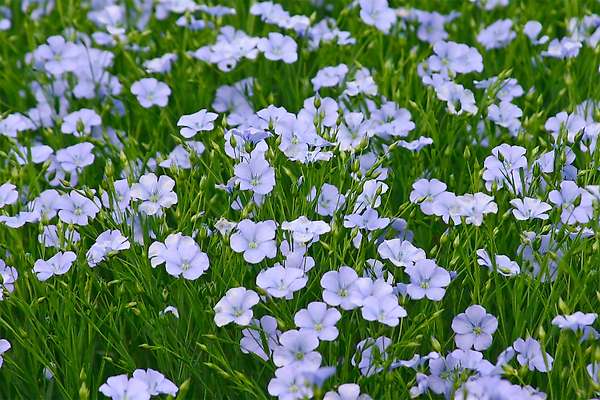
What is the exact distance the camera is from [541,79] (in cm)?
409

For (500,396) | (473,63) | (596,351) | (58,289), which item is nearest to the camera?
(500,396)

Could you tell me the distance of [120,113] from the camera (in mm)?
4059

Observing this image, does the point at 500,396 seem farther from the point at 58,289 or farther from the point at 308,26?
the point at 308,26

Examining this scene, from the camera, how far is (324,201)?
121 inches

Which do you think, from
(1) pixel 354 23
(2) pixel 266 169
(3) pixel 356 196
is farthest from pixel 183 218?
(1) pixel 354 23

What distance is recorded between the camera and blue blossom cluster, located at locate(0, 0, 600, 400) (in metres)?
2.67

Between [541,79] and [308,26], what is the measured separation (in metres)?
1.03

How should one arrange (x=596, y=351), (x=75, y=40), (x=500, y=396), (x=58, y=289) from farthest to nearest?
(x=75, y=40)
(x=58, y=289)
(x=596, y=351)
(x=500, y=396)

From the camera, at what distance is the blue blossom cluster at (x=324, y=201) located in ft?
8.75

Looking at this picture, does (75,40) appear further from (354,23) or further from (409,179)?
(409,179)

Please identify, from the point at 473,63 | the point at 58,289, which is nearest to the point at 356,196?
the point at 58,289

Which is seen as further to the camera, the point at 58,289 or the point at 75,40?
the point at 75,40

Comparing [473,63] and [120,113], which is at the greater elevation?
[473,63]

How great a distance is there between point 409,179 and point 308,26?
1101mm
